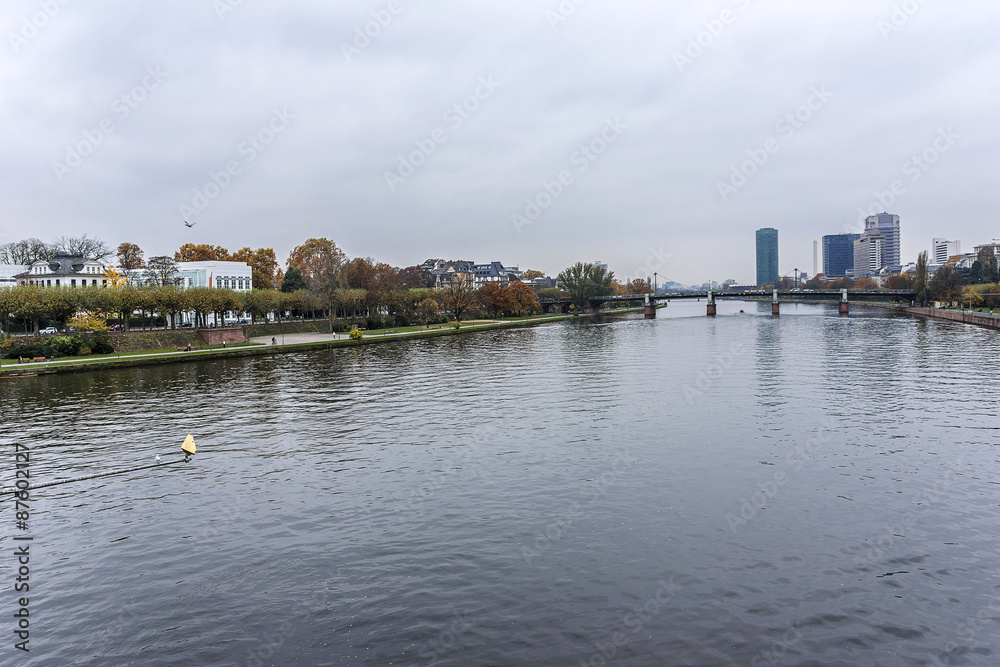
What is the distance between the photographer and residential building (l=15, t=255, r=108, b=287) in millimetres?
114375

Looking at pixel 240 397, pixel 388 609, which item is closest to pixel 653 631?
pixel 388 609

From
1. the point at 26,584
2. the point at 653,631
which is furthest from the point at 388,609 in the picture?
the point at 26,584

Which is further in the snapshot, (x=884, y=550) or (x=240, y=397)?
(x=240, y=397)

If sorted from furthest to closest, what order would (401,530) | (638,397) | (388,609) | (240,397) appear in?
1. (240,397)
2. (638,397)
3. (401,530)
4. (388,609)

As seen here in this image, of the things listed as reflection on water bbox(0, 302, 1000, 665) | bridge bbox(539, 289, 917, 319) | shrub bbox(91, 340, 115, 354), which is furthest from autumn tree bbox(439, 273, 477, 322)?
reflection on water bbox(0, 302, 1000, 665)

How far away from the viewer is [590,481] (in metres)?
19.6

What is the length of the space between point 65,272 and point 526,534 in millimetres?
134090

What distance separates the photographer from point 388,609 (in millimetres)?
12273

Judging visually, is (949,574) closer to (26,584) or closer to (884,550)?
(884,550)

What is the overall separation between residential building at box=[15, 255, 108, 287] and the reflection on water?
101 m

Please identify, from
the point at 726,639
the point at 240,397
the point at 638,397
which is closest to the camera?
the point at 726,639

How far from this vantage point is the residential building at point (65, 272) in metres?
114

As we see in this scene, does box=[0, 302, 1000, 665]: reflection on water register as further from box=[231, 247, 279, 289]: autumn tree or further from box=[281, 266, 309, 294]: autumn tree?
A: box=[231, 247, 279, 289]: autumn tree

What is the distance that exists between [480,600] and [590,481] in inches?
311
